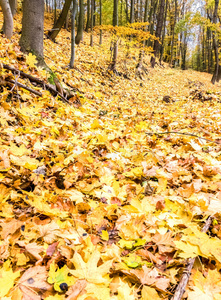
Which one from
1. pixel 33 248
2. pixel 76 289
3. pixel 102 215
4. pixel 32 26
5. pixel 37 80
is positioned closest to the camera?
pixel 76 289

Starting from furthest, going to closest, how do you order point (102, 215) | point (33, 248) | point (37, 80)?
1. point (37, 80)
2. point (102, 215)
3. point (33, 248)

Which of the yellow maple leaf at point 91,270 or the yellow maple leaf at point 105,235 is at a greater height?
the yellow maple leaf at point 91,270

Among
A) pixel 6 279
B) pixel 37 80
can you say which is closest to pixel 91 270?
pixel 6 279

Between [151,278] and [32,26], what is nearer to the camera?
[151,278]

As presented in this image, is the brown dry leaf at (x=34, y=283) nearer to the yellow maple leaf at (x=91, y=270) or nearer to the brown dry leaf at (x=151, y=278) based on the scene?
the yellow maple leaf at (x=91, y=270)

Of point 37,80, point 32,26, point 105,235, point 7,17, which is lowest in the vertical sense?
point 105,235

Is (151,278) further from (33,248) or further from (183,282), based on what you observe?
(33,248)

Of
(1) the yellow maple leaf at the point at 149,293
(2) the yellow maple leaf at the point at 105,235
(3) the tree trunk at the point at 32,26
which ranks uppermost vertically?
(3) the tree trunk at the point at 32,26

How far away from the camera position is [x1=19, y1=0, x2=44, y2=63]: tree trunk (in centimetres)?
409

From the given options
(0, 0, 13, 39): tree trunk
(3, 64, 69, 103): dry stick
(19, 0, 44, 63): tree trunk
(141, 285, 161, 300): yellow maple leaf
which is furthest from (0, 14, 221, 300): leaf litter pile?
(0, 0, 13, 39): tree trunk

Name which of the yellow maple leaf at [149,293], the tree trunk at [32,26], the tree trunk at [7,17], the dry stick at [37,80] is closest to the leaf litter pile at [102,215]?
the yellow maple leaf at [149,293]

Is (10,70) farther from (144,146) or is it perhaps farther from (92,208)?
(92,208)

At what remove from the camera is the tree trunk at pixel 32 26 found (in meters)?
4.09

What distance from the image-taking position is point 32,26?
13.6 feet
